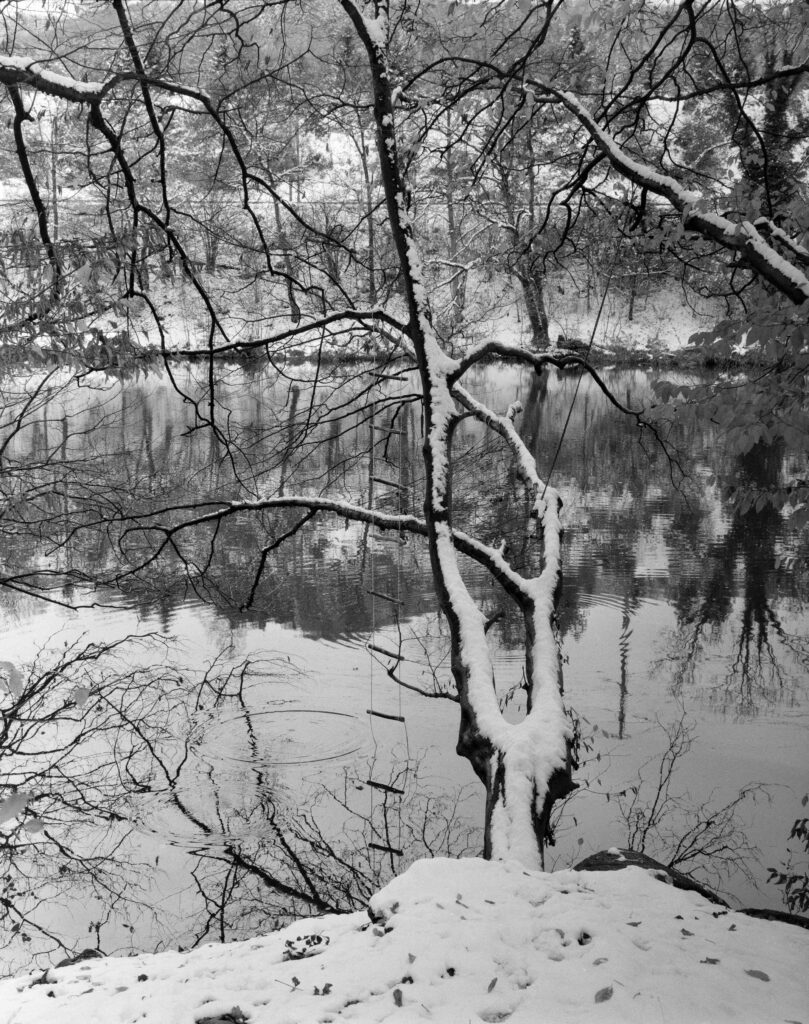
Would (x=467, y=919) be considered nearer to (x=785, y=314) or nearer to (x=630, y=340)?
(x=785, y=314)

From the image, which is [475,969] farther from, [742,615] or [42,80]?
[742,615]

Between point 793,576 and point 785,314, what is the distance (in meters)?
7.36

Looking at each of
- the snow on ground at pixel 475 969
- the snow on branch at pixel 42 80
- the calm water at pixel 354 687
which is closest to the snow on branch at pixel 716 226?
the calm water at pixel 354 687

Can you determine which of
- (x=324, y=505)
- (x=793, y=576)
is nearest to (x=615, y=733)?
(x=324, y=505)

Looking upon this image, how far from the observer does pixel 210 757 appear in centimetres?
644

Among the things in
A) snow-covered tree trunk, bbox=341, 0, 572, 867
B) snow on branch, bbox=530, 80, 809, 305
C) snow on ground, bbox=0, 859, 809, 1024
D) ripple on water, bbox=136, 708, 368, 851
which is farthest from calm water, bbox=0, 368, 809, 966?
snow on ground, bbox=0, 859, 809, 1024

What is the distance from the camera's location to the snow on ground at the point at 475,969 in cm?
236

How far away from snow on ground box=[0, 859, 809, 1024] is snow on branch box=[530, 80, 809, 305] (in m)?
2.62

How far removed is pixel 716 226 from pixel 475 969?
11.7 feet

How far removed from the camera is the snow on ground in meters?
2.36

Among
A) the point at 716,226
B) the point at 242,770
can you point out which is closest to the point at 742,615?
the point at 242,770

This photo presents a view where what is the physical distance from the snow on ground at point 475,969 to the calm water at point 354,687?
2048 mm

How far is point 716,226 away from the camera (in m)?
4.32

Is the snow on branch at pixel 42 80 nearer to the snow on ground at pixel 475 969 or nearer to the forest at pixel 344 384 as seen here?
the forest at pixel 344 384
